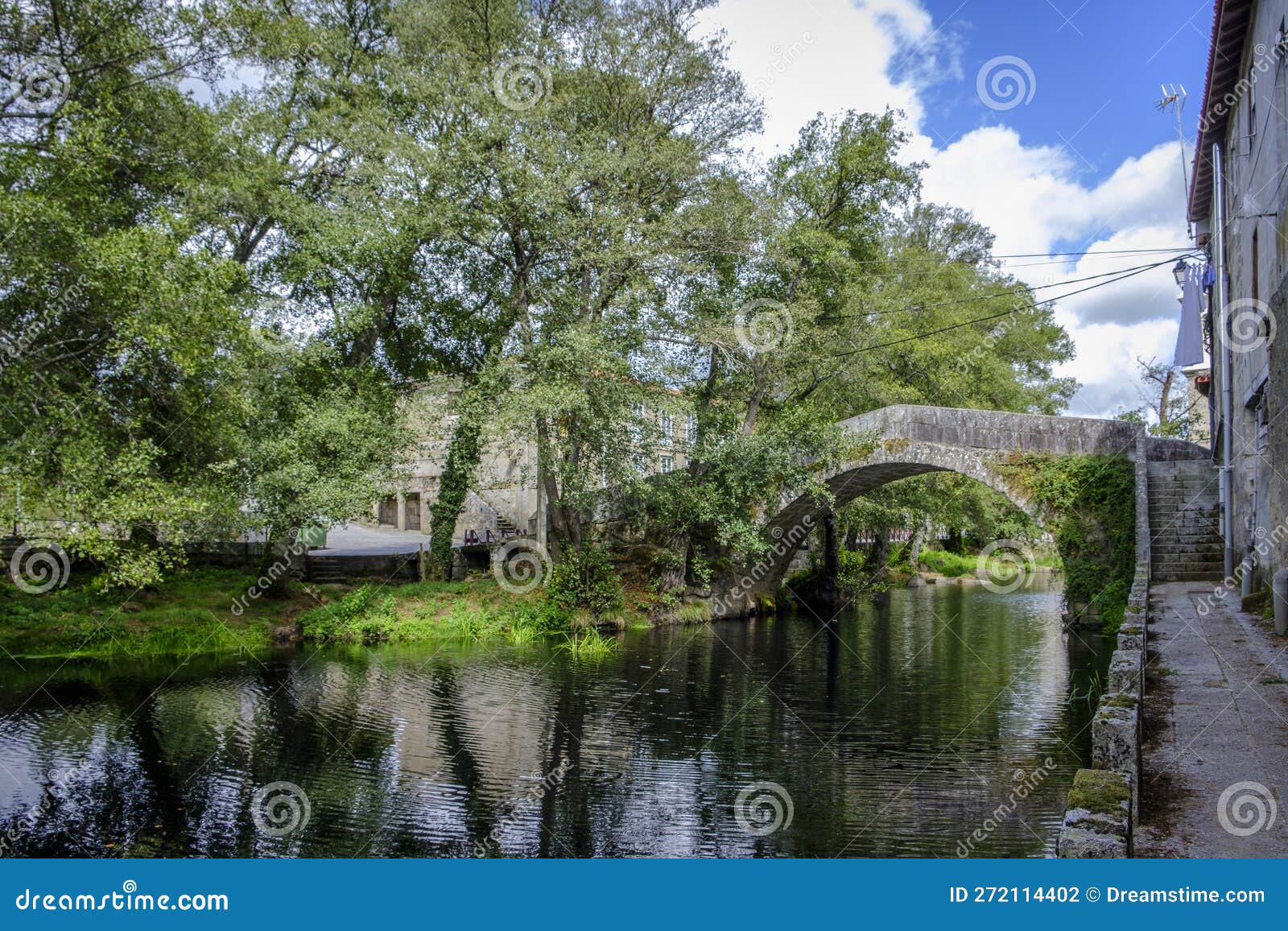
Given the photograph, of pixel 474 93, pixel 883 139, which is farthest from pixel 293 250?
pixel 883 139

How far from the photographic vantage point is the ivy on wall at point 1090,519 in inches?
535

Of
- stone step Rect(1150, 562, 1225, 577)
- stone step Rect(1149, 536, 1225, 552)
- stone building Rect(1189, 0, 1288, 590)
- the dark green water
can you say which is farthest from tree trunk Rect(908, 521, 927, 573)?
the dark green water

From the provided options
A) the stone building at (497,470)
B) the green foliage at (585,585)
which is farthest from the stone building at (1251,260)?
the green foliage at (585,585)

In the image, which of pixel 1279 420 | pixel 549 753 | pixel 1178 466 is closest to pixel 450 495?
pixel 549 753

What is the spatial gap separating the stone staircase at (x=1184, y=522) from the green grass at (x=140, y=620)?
→ 13.9 meters

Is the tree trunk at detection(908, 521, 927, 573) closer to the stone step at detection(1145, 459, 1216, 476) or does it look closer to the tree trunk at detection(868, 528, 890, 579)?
the tree trunk at detection(868, 528, 890, 579)

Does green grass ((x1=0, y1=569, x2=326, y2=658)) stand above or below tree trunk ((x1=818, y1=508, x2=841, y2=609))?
below

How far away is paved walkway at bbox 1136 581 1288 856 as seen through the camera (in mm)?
3686

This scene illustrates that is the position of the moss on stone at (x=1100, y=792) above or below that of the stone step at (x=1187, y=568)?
below

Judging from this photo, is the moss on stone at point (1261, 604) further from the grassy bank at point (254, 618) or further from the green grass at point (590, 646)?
the grassy bank at point (254, 618)

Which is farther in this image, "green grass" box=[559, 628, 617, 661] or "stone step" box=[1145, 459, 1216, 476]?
"green grass" box=[559, 628, 617, 661]

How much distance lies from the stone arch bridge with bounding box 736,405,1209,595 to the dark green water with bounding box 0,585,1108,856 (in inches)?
116

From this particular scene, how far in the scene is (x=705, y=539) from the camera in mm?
18672

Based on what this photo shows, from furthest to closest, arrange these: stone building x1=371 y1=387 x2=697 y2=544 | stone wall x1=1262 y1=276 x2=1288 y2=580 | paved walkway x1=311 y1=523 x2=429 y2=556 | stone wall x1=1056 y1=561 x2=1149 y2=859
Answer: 1. paved walkway x1=311 y1=523 x2=429 y2=556
2. stone building x1=371 y1=387 x2=697 y2=544
3. stone wall x1=1262 y1=276 x2=1288 y2=580
4. stone wall x1=1056 y1=561 x2=1149 y2=859
